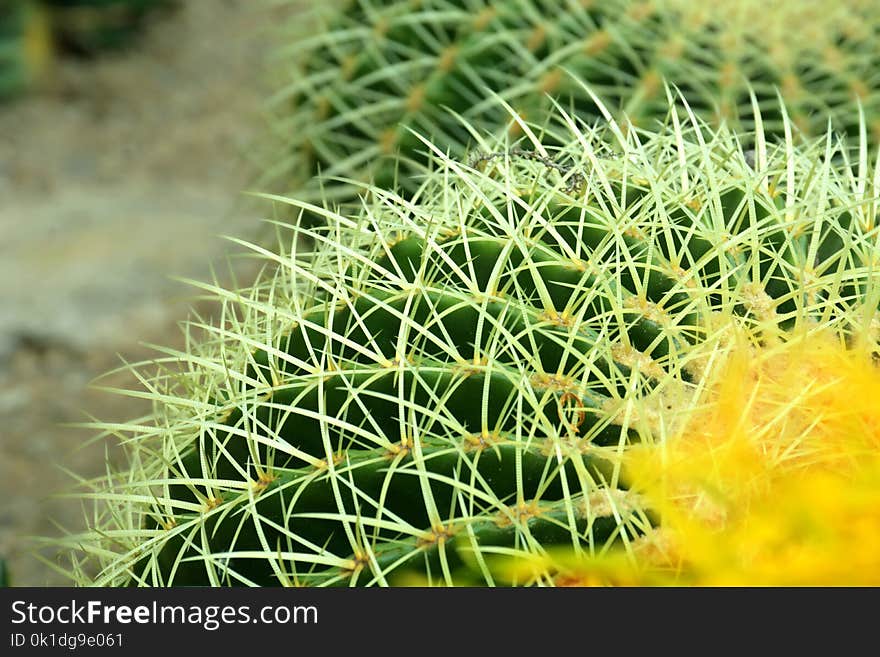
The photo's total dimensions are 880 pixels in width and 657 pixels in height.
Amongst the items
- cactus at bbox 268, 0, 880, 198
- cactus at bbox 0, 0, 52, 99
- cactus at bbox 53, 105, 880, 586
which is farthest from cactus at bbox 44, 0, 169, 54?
cactus at bbox 53, 105, 880, 586

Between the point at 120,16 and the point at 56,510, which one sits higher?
the point at 120,16

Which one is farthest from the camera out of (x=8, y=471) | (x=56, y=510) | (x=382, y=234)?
(x=8, y=471)

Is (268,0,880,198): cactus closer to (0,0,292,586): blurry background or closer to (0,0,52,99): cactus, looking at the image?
(0,0,292,586): blurry background

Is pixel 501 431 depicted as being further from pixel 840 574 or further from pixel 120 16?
pixel 120 16

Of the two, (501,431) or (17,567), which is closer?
(501,431)

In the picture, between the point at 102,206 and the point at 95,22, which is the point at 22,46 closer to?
the point at 95,22

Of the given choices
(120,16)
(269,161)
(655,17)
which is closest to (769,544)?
(655,17)

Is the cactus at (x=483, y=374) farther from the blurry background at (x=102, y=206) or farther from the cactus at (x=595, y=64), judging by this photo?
the blurry background at (x=102, y=206)
